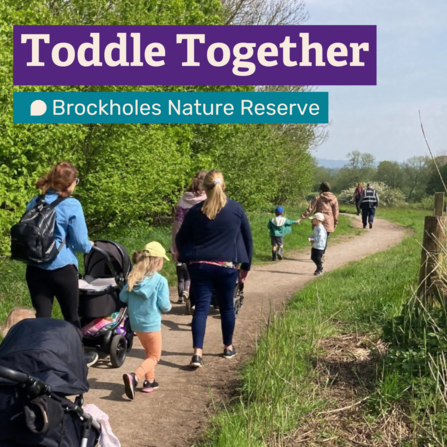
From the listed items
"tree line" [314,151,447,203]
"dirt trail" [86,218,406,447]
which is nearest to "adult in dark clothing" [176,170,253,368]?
"dirt trail" [86,218,406,447]

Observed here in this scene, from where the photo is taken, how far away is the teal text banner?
30.1ft

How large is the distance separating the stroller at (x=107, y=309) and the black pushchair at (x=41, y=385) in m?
2.68

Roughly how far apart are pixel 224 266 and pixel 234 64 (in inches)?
411

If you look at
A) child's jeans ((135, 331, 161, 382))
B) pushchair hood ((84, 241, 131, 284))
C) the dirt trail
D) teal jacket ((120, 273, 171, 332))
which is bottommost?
the dirt trail

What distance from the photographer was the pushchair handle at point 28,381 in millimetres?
2918

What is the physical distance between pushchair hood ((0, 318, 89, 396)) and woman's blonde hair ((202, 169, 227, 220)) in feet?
8.75

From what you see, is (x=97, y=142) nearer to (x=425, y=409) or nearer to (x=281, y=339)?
(x=281, y=339)

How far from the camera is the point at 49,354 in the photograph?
322cm

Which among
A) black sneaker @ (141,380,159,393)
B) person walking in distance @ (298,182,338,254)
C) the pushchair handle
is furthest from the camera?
person walking in distance @ (298,182,338,254)

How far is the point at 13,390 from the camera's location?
3115 millimetres

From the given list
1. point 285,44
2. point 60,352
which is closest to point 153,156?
point 285,44

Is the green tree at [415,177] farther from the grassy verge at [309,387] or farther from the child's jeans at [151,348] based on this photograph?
the child's jeans at [151,348]

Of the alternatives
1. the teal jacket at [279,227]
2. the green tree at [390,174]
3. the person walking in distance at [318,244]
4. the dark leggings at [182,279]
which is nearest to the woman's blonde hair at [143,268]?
the dark leggings at [182,279]

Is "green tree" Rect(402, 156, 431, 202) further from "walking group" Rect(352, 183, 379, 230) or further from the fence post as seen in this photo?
the fence post
